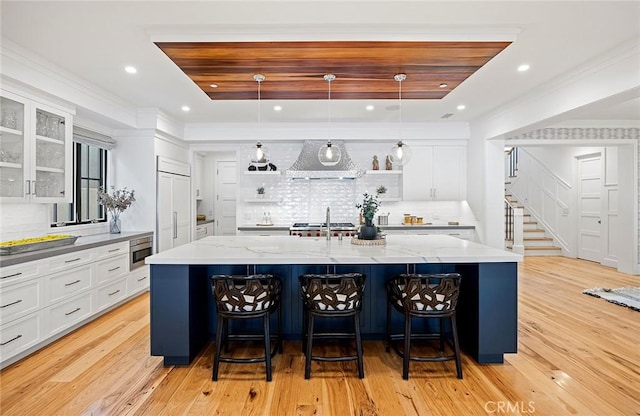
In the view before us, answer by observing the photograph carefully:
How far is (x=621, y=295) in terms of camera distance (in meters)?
4.64

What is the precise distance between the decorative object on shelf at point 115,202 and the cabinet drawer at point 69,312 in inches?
53.3

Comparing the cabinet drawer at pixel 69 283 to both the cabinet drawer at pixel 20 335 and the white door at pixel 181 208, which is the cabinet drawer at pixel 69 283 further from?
the white door at pixel 181 208

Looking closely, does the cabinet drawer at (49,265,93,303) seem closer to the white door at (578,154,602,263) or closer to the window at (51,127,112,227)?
the window at (51,127,112,227)

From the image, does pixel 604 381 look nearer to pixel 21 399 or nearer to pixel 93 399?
pixel 93 399

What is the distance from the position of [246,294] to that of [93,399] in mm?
1189

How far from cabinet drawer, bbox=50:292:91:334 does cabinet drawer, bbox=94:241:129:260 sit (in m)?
0.42

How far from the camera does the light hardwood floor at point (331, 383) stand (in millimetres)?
2191

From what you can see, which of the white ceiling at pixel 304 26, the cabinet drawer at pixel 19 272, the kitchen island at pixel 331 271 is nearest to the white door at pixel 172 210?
the white ceiling at pixel 304 26

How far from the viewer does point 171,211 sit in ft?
18.3

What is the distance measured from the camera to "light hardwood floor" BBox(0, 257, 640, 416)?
86.3 inches

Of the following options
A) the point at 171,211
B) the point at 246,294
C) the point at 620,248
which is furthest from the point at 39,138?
the point at 620,248

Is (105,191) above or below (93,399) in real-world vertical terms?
above

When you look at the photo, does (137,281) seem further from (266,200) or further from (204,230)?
(204,230)

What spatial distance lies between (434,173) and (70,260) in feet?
17.8
